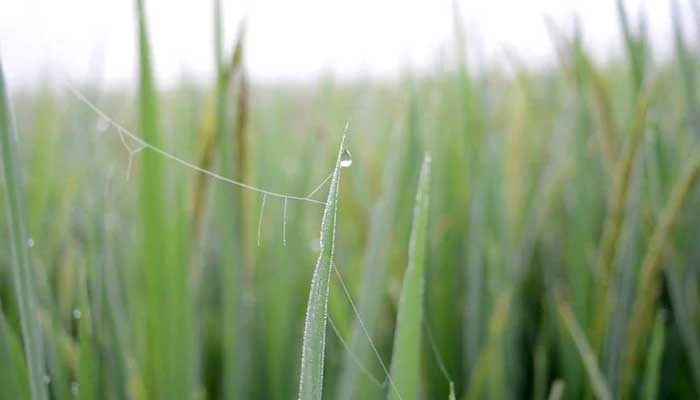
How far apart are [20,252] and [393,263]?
0.26 meters

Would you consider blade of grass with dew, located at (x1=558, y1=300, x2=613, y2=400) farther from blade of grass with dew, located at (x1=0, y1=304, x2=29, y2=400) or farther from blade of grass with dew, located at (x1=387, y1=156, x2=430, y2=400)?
blade of grass with dew, located at (x1=0, y1=304, x2=29, y2=400)

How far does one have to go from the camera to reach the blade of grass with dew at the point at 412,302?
A: 0.19m

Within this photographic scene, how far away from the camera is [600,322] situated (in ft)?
1.18

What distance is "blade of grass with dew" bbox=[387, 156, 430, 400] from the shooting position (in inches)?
7.6

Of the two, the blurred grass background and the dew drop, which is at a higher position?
the dew drop

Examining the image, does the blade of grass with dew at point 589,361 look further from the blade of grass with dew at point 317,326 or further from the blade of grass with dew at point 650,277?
the blade of grass with dew at point 317,326

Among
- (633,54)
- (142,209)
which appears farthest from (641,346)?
(142,209)

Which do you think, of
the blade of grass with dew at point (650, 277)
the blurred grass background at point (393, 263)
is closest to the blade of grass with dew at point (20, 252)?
the blurred grass background at point (393, 263)

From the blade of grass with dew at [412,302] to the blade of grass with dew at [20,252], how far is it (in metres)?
0.10

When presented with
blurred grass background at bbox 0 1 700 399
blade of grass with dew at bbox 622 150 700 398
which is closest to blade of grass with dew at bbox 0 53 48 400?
blurred grass background at bbox 0 1 700 399

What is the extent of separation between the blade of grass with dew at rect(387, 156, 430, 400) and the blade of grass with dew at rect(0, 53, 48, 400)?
10 cm

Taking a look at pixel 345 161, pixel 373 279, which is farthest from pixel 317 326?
pixel 373 279

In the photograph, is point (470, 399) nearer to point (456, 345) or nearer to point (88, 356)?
point (456, 345)

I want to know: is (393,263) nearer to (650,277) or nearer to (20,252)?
(650,277)
